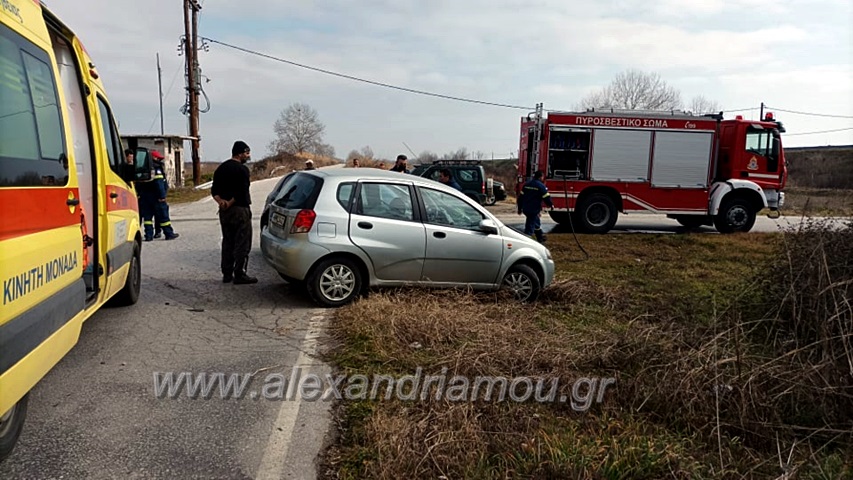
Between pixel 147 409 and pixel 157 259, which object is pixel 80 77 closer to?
pixel 147 409

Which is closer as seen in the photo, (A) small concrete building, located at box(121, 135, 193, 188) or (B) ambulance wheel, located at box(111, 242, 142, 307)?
(B) ambulance wheel, located at box(111, 242, 142, 307)

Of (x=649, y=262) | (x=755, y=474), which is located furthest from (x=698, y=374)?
(x=649, y=262)

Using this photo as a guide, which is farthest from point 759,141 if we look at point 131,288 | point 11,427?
point 11,427

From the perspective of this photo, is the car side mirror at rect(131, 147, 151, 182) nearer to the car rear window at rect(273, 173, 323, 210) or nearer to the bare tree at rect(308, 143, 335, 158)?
the car rear window at rect(273, 173, 323, 210)

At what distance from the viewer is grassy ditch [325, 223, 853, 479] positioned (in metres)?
3.08

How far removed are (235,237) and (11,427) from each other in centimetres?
435

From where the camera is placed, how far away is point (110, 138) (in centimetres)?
545

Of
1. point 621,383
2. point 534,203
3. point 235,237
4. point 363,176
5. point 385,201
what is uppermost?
point 363,176

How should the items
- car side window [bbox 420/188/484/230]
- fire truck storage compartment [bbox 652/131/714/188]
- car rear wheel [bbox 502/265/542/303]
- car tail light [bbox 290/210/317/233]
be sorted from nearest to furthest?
1. car tail light [bbox 290/210/317/233]
2. car side window [bbox 420/188/484/230]
3. car rear wheel [bbox 502/265/542/303]
4. fire truck storage compartment [bbox 652/131/714/188]

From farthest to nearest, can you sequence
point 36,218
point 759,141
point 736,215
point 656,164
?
point 736,215 → point 759,141 → point 656,164 → point 36,218

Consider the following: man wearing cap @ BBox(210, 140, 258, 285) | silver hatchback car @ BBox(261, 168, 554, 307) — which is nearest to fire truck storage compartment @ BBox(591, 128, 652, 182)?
silver hatchback car @ BBox(261, 168, 554, 307)

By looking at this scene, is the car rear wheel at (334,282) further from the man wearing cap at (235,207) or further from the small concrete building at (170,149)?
the small concrete building at (170,149)

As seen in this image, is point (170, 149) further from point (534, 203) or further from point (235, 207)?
point (235, 207)

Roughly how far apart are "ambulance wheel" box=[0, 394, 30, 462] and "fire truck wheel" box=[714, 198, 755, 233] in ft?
49.3
